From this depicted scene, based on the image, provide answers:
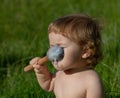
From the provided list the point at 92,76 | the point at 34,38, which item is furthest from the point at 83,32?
the point at 34,38

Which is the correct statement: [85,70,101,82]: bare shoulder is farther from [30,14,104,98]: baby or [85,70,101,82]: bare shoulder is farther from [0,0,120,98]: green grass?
[0,0,120,98]: green grass

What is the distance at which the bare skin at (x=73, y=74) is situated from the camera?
3295 mm

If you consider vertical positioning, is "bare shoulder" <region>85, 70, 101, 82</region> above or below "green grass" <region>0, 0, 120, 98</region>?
above

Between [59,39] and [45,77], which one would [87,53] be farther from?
[45,77]

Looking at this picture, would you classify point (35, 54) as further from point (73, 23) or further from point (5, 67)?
point (73, 23)

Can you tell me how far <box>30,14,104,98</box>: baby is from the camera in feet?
10.8

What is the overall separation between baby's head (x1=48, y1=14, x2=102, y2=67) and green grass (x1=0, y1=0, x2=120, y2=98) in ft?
0.89

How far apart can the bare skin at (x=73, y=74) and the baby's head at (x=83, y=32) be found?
0.02m

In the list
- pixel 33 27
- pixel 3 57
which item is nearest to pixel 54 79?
pixel 3 57

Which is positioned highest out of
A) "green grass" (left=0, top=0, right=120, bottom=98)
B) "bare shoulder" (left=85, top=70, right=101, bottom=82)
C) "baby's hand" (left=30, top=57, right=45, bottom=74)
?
"baby's hand" (left=30, top=57, right=45, bottom=74)

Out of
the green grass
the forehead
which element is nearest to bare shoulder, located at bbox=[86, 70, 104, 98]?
the forehead

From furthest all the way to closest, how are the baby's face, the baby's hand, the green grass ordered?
the green grass → the baby's hand → the baby's face

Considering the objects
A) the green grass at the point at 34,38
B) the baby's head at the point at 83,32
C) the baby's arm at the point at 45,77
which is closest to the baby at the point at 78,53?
the baby's head at the point at 83,32

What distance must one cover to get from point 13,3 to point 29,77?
2676 millimetres
